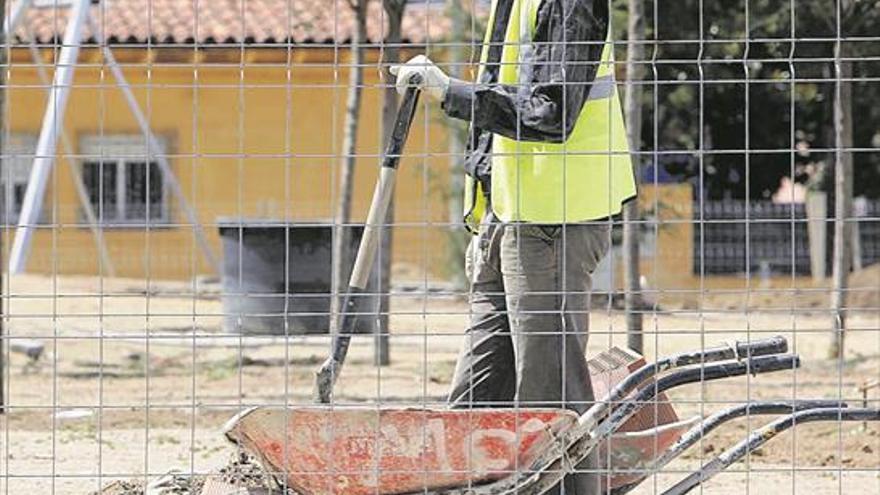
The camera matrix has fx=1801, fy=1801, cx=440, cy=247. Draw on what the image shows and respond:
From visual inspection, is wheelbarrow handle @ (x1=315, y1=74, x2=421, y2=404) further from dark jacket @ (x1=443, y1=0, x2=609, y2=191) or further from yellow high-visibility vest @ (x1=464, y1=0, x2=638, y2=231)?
yellow high-visibility vest @ (x1=464, y1=0, x2=638, y2=231)

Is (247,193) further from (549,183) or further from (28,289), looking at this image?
(549,183)

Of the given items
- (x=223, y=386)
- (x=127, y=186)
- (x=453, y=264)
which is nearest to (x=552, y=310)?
(x=223, y=386)

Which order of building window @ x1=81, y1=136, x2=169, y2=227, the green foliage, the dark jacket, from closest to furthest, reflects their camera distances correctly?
the dark jacket → the green foliage → building window @ x1=81, y1=136, x2=169, y2=227

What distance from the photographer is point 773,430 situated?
16.6 feet

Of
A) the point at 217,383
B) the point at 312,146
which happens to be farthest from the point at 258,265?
the point at 312,146

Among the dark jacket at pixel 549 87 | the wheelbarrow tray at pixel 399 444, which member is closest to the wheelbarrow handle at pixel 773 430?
the wheelbarrow tray at pixel 399 444

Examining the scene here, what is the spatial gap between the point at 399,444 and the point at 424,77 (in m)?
1.03

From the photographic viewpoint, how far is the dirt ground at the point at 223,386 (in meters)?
5.32

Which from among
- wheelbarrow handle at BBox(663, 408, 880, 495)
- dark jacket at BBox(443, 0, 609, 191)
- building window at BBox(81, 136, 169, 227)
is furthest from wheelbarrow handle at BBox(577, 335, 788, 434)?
building window at BBox(81, 136, 169, 227)

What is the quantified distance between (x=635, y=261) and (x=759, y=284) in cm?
1011

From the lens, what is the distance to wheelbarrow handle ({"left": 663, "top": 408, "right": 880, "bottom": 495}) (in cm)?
500

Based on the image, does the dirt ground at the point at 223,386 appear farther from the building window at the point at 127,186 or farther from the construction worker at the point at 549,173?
the building window at the point at 127,186

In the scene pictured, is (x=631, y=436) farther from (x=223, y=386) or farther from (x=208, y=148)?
→ (x=208, y=148)

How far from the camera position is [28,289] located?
18156 mm
